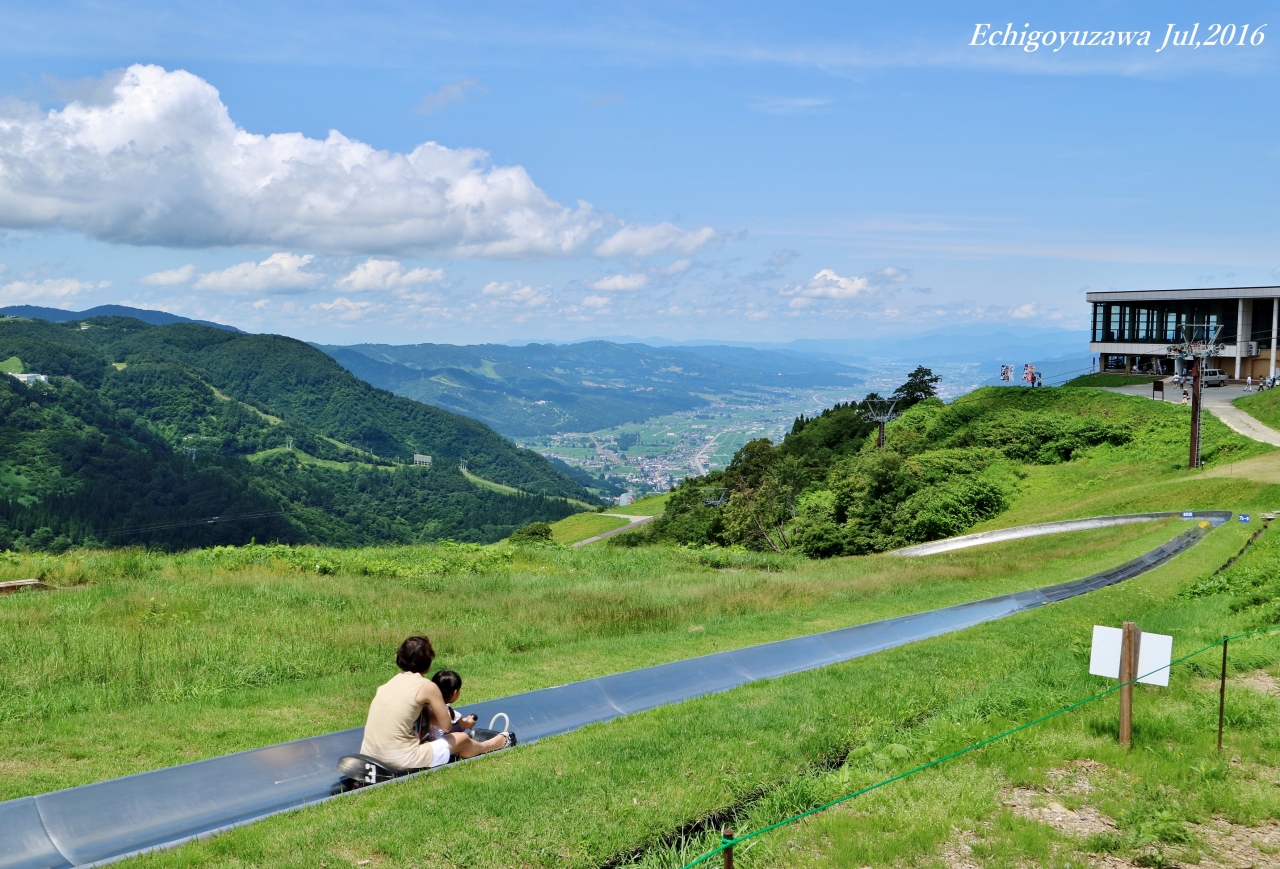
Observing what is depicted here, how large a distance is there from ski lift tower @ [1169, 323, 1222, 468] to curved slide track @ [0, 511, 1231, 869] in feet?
119

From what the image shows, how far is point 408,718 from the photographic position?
356 inches

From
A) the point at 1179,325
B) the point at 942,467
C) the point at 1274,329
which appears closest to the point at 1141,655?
the point at 942,467

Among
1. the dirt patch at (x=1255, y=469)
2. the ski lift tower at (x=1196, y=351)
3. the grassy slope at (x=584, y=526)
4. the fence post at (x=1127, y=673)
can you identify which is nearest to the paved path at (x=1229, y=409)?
the ski lift tower at (x=1196, y=351)

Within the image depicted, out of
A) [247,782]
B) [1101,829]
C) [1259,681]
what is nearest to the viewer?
[1101,829]

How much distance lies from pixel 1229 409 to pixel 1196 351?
832 cm

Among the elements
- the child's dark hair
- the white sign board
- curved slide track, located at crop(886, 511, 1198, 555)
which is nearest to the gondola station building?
curved slide track, located at crop(886, 511, 1198, 555)

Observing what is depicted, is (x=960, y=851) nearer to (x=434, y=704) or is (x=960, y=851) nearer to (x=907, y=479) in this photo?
(x=434, y=704)

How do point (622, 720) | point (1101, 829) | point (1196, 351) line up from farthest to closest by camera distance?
point (1196, 351)
point (622, 720)
point (1101, 829)

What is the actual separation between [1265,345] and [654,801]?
83935 millimetres

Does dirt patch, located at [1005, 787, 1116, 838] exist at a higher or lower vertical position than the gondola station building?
lower

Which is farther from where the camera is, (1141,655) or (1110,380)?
(1110,380)

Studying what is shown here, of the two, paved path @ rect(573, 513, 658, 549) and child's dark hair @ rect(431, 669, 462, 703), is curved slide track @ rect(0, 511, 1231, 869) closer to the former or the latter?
child's dark hair @ rect(431, 669, 462, 703)

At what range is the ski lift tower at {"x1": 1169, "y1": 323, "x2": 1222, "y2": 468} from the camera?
4326 centimetres

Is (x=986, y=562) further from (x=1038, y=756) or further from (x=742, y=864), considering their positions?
(x=742, y=864)
